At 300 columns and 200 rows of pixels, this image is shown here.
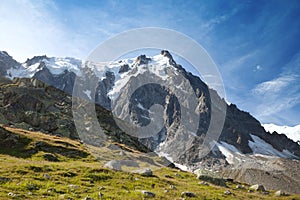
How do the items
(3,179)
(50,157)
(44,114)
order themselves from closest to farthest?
(3,179) → (50,157) → (44,114)

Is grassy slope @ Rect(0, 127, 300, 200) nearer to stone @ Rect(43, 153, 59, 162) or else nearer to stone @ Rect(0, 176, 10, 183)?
stone @ Rect(0, 176, 10, 183)

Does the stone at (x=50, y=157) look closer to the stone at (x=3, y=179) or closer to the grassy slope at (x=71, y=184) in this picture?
the grassy slope at (x=71, y=184)

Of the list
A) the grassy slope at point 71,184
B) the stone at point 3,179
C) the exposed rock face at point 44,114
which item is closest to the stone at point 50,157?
the exposed rock face at point 44,114

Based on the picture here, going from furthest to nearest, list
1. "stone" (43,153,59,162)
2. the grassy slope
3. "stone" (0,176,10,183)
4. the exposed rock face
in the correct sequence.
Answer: the exposed rock face, "stone" (43,153,59,162), "stone" (0,176,10,183), the grassy slope

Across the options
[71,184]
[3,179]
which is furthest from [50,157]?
[3,179]

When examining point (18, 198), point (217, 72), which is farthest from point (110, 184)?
point (217, 72)

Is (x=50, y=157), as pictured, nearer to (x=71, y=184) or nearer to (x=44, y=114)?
(x=71, y=184)

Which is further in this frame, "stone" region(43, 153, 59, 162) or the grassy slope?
"stone" region(43, 153, 59, 162)

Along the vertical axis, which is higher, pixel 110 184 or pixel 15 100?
pixel 15 100

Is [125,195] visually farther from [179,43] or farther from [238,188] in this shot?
[238,188]

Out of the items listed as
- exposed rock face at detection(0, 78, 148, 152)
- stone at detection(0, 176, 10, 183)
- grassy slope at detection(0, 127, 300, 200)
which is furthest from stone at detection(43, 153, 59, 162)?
stone at detection(0, 176, 10, 183)

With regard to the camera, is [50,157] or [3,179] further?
[50,157]

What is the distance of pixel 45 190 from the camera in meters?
20.4

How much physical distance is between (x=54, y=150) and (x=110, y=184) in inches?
955
